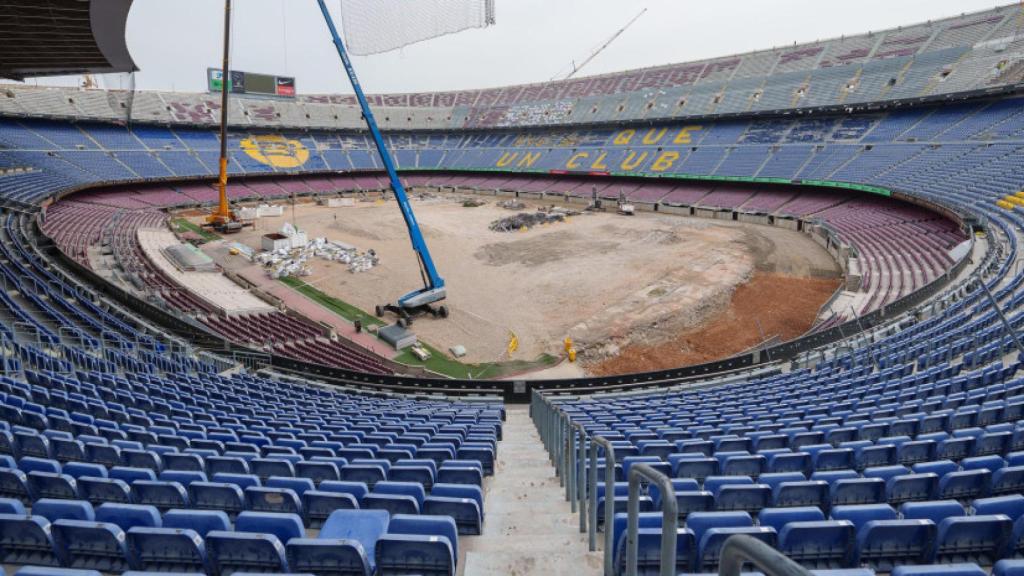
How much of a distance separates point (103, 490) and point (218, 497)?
3.80 ft

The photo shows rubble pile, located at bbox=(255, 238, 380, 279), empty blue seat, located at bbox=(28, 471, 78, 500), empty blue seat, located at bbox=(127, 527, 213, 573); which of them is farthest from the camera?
rubble pile, located at bbox=(255, 238, 380, 279)

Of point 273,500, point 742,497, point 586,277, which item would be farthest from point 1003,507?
point 586,277

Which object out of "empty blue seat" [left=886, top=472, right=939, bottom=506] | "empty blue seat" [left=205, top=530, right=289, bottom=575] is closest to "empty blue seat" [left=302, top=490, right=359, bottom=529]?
"empty blue seat" [left=205, top=530, right=289, bottom=575]

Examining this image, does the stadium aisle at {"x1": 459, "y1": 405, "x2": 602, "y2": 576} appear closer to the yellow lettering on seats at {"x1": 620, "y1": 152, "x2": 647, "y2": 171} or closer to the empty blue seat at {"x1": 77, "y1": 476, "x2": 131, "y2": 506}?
the empty blue seat at {"x1": 77, "y1": 476, "x2": 131, "y2": 506}

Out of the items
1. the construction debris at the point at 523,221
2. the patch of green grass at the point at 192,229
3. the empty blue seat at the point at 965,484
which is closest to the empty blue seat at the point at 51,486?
the empty blue seat at the point at 965,484

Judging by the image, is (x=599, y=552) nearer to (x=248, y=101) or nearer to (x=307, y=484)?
(x=307, y=484)

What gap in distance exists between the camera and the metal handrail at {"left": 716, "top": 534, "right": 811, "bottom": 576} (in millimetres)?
1691

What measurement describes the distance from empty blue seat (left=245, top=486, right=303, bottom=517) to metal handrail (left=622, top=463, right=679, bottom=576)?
11.6 feet

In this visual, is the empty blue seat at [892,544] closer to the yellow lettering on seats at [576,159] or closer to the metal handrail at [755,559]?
the metal handrail at [755,559]

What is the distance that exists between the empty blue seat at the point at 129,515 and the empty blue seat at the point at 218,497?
841mm

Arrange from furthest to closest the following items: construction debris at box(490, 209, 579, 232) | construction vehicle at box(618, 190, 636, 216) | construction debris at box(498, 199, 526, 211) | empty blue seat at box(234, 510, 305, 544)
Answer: construction debris at box(498, 199, 526, 211), construction vehicle at box(618, 190, 636, 216), construction debris at box(490, 209, 579, 232), empty blue seat at box(234, 510, 305, 544)

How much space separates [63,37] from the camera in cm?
2384

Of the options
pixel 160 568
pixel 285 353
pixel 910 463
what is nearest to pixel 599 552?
pixel 160 568

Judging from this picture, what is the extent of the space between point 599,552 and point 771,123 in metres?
60.6
